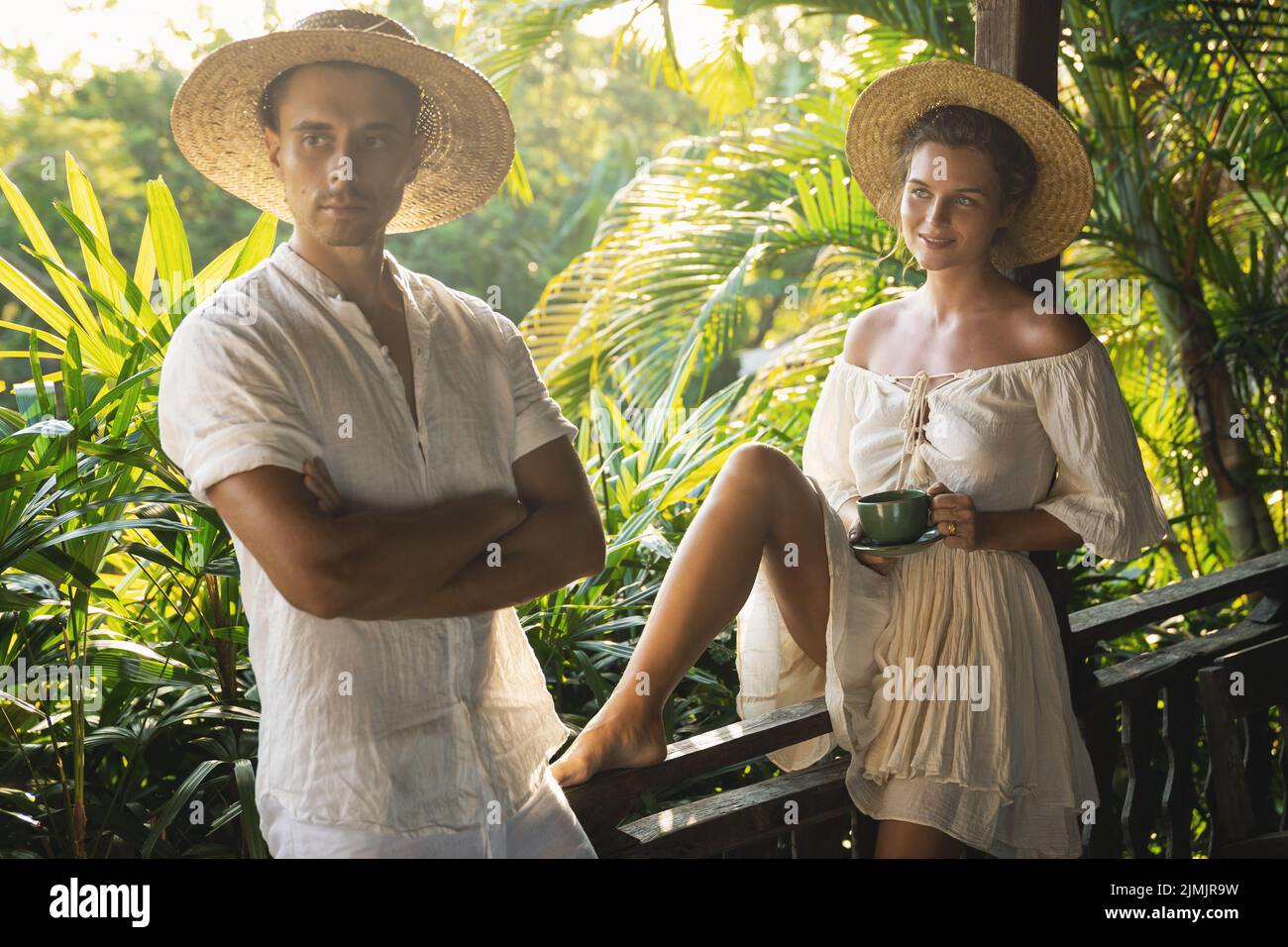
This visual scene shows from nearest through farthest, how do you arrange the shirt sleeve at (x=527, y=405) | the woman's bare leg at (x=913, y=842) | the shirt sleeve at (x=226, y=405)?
1. the shirt sleeve at (x=226, y=405)
2. the shirt sleeve at (x=527, y=405)
3. the woman's bare leg at (x=913, y=842)

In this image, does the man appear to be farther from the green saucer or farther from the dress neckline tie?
the dress neckline tie

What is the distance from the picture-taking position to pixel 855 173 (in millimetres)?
2447

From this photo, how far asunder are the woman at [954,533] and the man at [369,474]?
48 centimetres

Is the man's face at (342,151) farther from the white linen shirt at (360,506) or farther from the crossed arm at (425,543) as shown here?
the crossed arm at (425,543)

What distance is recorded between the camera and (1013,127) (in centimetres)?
220

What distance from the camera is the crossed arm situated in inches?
50.9

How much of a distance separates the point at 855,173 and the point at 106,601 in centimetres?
162

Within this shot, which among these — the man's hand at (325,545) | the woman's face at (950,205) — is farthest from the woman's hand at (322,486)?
the woman's face at (950,205)

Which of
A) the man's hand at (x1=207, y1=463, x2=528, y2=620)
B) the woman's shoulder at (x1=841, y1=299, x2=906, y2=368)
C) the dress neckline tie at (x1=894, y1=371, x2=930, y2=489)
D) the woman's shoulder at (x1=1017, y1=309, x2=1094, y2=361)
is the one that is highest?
the woman's shoulder at (x1=841, y1=299, x2=906, y2=368)

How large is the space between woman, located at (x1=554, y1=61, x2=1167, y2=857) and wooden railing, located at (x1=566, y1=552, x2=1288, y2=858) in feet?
0.34

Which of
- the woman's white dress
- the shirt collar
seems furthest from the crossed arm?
the woman's white dress

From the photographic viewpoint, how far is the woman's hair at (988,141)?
2158mm
